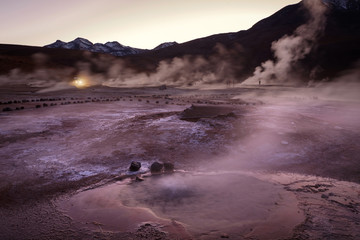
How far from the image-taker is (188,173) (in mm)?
4836

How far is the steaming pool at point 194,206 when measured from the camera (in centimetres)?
311

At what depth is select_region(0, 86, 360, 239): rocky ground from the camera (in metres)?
3.12

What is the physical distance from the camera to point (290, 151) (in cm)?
601

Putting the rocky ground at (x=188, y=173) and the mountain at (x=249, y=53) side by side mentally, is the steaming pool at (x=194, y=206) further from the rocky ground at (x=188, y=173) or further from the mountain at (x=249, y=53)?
the mountain at (x=249, y=53)

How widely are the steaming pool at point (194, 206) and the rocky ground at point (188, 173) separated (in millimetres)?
16

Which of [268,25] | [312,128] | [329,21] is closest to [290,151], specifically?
[312,128]

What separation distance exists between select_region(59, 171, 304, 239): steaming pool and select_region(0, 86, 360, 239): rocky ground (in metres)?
0.02

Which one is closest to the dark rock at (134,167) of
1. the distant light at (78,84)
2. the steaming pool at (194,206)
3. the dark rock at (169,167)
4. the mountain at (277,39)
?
the steaming pool at (194,206)

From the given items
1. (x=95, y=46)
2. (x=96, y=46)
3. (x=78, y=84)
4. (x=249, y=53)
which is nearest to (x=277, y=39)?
(x=249, y=53)

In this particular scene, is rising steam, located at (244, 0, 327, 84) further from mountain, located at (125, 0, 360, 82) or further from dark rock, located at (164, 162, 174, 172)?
dark rock, located at (164, 162, 174, 172)

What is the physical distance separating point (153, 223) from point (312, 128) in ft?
20.4

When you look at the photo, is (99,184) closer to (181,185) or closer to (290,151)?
(181,185)

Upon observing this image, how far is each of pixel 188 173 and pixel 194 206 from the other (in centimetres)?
129

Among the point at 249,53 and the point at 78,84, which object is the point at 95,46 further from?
the point at 78,84
